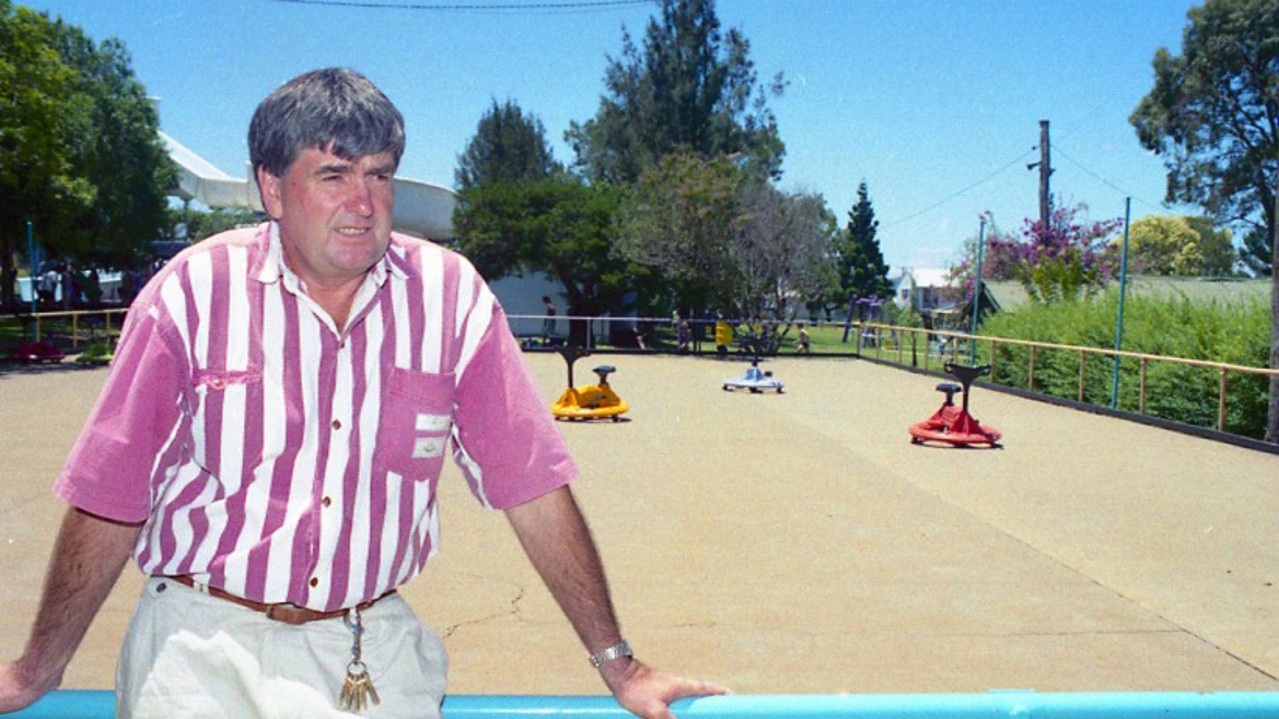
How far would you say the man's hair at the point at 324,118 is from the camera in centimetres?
196

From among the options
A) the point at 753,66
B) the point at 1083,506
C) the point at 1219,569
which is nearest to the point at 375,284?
the point at 1219,569

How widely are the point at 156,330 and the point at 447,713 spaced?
2.42 ft

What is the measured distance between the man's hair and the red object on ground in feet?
39.1

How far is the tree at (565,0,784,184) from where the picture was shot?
165ft

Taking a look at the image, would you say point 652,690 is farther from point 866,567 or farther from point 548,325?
point 548,325

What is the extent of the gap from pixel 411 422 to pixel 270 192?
46 cm

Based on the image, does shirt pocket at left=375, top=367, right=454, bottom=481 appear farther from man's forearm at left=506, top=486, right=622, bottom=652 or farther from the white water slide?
the white water slide

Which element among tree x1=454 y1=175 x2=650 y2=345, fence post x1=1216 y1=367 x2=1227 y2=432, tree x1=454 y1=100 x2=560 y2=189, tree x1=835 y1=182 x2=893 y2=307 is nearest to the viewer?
fence post x1=1216 y1=367 x2=1227 y2=432

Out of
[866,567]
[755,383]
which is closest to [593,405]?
[755,383]

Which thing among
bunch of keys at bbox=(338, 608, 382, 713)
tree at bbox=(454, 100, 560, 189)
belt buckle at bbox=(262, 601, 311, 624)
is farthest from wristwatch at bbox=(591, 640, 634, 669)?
tree at bbox=(454, 100, 560, 189)

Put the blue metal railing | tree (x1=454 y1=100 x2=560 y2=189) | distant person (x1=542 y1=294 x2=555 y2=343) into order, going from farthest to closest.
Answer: tree (x1=454 y1=100 x2=560 y2=189)
distant person (x1=542 y1=294 x2=555 y2=343)
the blue metal railing

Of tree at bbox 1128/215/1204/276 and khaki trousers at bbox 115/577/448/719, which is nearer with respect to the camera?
khaki trousers at bbox 115/577/448/719

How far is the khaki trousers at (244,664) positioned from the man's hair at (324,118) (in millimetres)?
735

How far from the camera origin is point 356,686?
1891 mm
